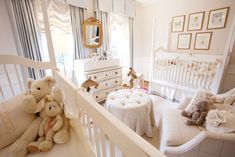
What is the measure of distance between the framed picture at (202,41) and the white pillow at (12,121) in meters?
3.72

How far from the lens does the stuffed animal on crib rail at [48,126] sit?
0.82 metres

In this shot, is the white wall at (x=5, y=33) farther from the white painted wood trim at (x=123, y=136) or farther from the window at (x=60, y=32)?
the white painted wood trim at (x=123, y=136)

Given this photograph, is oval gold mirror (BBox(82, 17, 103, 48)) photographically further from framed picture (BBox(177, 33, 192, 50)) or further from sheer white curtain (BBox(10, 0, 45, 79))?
framed picture (BBox(177, 33, 192, 50))

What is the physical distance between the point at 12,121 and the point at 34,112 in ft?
0.44

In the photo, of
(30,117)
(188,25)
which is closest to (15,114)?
(30,117)

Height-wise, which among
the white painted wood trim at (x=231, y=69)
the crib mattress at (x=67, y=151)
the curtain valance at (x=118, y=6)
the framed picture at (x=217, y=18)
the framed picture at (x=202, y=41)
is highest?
the curtain valance at (x=118, y=6)

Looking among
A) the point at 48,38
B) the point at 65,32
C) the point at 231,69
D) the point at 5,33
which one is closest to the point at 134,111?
the point at 48,38

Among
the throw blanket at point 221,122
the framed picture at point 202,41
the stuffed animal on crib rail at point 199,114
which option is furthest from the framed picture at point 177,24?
the throw blanket at point 221,122

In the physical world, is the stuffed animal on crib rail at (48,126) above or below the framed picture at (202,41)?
below

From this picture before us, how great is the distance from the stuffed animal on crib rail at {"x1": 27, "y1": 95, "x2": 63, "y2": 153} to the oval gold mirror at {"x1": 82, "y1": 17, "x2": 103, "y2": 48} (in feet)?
6.73

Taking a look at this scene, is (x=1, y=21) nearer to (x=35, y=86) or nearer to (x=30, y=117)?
(x=35, y=86)

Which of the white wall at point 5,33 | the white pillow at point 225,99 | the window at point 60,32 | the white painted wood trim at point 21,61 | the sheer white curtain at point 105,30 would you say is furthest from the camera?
the sheer white curtain at point 105,30

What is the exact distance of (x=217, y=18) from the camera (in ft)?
9.33

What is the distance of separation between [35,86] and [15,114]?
0.78 ft
